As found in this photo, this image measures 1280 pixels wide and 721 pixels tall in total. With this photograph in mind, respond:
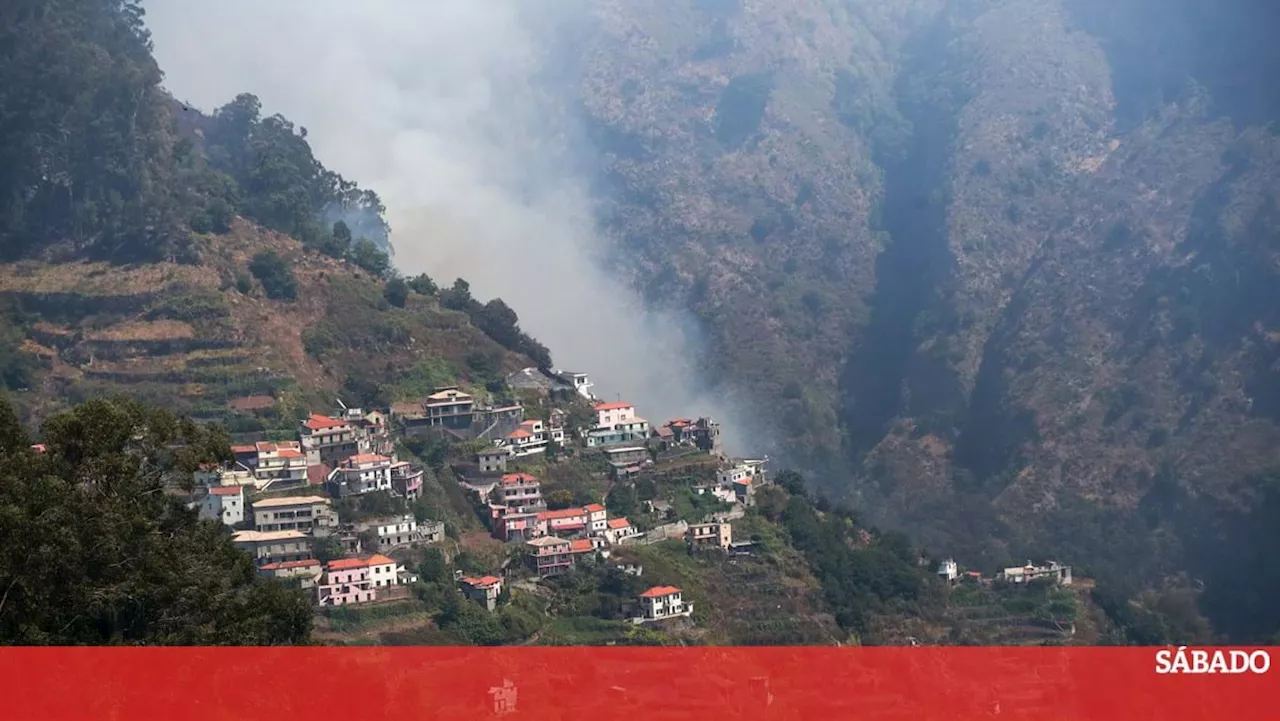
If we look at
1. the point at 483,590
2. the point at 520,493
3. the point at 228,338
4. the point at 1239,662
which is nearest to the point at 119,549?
the point at 1239,662

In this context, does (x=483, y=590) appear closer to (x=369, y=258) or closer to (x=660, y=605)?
(x=660, y=605)

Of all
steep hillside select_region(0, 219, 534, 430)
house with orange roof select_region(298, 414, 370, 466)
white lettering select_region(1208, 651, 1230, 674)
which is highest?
steep hillside select_region(0, 219, 534, 430)

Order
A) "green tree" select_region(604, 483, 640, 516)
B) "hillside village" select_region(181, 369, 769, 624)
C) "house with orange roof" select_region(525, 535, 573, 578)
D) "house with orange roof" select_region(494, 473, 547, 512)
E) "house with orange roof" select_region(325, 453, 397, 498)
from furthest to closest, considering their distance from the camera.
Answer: "green tree" select_region(604, 483, 640, 516)
"house with orange roof" select_region(494, 473, 547, 512)
"house with orange roof" select_region(325, 453, 397, 498)
"house with orange roof" select_region(525, 535, 573, 578)
"hillside village" select_region(181, 369, 769, 624)

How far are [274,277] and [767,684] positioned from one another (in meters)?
32.2

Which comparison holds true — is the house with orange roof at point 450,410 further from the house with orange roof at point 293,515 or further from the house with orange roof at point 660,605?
the house with orange roof at point 660,605

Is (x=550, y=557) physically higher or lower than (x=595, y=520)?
lower

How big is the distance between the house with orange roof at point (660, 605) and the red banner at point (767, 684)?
2.04 metres

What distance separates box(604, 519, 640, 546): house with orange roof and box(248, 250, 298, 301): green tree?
1909cm

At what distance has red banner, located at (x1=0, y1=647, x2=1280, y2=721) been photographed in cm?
4431

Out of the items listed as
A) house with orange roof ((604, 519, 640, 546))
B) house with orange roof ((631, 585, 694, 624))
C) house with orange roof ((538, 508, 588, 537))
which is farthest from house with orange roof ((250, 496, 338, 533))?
house with orange roof ((631, 585, 694, 624))

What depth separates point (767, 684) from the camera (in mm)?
55125

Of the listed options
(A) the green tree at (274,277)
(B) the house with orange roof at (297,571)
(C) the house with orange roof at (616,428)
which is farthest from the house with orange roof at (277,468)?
(A) the green tree at (274,277)

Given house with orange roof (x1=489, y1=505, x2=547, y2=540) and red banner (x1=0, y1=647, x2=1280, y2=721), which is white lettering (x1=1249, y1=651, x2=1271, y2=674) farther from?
house with orange roof (x1=489, y1=505, x2=547, y2=540)

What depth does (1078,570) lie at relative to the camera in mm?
73625
